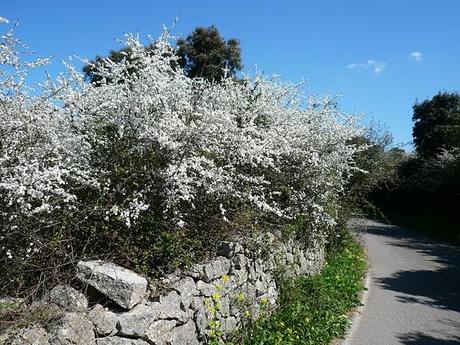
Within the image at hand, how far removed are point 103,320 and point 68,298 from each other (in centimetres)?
37

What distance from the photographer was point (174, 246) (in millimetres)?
4941

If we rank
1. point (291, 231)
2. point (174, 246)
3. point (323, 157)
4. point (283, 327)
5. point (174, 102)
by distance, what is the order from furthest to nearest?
point (323, 157), point (291, 231), point (283, 327), point (174, 102), point (174, 246)

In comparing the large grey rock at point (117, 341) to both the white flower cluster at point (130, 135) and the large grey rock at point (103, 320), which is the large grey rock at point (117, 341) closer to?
the large grey rock at point (103, 320)

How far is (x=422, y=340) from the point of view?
6840mm

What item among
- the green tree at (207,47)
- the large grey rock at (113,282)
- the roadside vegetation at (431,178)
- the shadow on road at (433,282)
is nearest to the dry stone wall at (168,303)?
the large grey rock at (113,282)

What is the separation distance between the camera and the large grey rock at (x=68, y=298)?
391 cm

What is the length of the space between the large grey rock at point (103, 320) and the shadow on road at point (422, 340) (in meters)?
4.65

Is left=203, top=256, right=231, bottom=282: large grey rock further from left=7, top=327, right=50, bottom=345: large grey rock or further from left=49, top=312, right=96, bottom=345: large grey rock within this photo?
left=7, top=327, right=50, bottom=345: large grey rock

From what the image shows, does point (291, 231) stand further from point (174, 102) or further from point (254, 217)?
point (174, 102)

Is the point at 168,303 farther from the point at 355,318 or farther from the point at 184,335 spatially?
the point at 355,318

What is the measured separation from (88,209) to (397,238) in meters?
16.7

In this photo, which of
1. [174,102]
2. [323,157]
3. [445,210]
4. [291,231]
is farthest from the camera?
[445,210]

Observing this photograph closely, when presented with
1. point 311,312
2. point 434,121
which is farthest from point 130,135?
point 434,121

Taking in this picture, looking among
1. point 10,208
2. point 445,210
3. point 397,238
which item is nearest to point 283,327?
point 10,208
